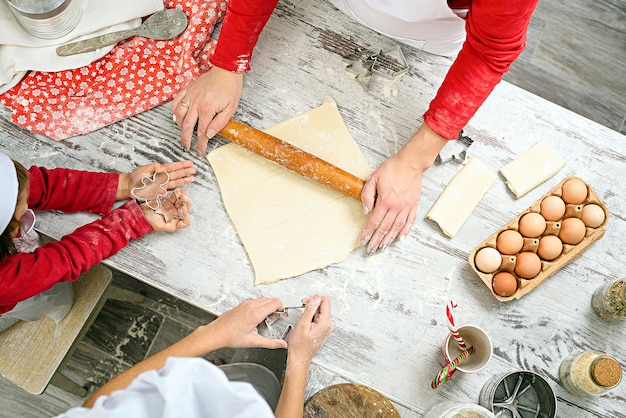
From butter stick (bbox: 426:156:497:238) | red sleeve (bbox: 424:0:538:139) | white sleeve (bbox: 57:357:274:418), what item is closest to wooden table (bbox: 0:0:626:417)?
butter stick (bbox: 426:156:497:238)

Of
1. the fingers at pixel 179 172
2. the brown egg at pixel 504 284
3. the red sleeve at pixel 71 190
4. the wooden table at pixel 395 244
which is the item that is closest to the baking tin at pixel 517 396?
the wooden table at pixel 395 244

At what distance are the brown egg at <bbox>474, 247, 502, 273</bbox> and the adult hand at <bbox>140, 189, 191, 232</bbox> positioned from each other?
65cm

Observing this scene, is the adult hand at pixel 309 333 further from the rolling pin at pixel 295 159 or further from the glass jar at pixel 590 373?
the glass jar at pixel 590 373

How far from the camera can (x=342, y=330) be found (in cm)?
113

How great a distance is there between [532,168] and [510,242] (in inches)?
7.9

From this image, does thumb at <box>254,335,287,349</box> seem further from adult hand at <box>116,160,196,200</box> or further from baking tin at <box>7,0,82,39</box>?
baking tin at <box>7,0,82,39</box>

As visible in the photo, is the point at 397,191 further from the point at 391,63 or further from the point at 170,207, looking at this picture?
the point at 170,207

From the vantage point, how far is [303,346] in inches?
42.3

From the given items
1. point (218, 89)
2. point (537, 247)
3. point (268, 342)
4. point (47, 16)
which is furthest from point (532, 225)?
point (47, 16)

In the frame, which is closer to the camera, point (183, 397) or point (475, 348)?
point (183, 397)

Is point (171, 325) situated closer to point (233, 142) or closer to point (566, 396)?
point (233, 142)

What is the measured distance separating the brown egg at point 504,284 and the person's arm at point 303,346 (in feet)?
1.20

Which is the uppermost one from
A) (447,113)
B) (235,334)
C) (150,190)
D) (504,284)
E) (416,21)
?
(416,21)

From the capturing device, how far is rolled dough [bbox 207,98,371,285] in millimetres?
1153
